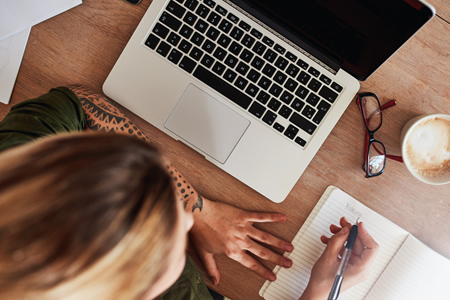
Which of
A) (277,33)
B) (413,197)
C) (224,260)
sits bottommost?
(224,260)

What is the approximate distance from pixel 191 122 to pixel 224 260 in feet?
1.10

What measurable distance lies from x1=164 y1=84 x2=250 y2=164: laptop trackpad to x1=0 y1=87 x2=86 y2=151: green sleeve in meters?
0.20

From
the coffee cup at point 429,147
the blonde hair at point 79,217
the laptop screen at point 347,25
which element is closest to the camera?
the blonde hair at point 79,217

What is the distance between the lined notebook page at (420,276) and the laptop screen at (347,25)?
41cm

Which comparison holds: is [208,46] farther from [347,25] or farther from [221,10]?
[347,25]

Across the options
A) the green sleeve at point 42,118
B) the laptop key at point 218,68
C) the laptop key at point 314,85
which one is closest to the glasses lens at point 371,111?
the laptop key at point 314,85

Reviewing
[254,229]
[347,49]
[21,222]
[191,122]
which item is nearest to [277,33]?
[347,49]

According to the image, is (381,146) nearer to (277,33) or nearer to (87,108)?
(277,33)

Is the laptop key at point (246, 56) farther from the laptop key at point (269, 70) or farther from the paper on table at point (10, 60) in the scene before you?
the paper on table at point (10, 60)

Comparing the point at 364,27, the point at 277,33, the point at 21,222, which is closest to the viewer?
the point at 21,222

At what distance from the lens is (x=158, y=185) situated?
1.36 feet

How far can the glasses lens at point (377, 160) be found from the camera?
2.37 ft

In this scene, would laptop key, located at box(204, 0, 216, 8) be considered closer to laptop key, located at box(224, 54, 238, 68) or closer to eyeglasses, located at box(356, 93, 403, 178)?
laptop key, located at box(224, 54, 238, 68)

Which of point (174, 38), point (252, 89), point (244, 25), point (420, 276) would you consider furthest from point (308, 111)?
point (420, 276)
